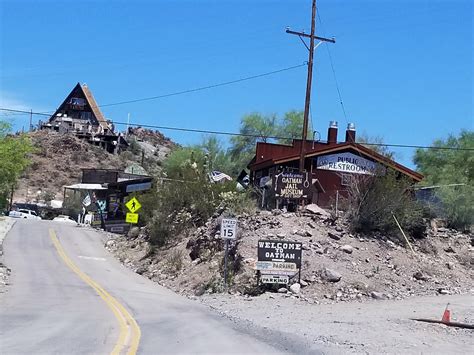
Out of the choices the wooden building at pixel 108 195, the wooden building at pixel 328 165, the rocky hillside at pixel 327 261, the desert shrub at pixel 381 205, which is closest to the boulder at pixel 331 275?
the rocky hillside at pixel 327 261

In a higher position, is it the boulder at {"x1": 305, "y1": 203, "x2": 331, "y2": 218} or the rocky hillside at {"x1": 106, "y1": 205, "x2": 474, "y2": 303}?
the boulder at {"x1": 305, "y1": 203, "x2": 331, "y2": 218}

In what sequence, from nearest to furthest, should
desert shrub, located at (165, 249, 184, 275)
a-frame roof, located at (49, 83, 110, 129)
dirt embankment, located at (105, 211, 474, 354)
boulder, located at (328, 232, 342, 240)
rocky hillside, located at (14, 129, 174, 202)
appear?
dirt embankment, located at (105, 211, 474, 354) → boulder, located at (328, 232, 342, 240) → desert shrub, located at (165, 249, 184, 275) → rocky hillside, located at (14, 129, 174, 202) → a-frame roof, located at (49, 83, 110, 129)

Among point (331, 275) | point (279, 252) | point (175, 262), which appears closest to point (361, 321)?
point (331, 275)

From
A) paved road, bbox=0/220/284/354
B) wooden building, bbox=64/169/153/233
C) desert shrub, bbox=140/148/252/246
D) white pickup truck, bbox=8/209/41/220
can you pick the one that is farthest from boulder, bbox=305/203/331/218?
white pickup truck, bbox=8/209/41/220

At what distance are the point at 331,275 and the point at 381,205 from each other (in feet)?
22.7

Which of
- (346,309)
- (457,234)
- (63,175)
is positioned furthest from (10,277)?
(63,175)

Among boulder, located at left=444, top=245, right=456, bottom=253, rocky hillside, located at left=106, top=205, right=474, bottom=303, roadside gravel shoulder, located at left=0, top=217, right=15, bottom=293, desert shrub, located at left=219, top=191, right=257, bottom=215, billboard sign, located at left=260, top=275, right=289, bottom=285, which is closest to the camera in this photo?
billboard sign, located at left=260, top=275, right=289, bottom=285

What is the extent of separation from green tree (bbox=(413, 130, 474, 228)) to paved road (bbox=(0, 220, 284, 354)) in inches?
677

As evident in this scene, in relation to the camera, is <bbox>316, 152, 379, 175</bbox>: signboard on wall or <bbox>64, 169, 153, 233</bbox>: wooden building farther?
<bbox>64, 169, 153, 233</bbox>: wooden building

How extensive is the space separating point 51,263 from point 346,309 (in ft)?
59.3

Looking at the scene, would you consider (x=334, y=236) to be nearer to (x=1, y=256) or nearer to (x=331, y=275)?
(x=331, y=275)

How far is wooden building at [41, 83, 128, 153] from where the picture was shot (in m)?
117

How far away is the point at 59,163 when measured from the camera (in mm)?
108812

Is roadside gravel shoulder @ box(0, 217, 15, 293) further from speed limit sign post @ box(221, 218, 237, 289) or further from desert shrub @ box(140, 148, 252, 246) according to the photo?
desert shrub @ box(140, 148, 252, 246)
